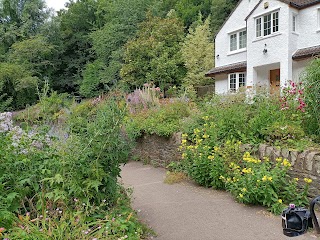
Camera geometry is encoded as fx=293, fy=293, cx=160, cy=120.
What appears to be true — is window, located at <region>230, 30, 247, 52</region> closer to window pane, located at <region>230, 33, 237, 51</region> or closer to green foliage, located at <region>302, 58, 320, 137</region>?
window pane, located at <region>230, 33, 237, 51</region>

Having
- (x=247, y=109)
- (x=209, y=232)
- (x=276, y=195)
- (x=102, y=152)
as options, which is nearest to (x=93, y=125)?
(x=102, y=152)

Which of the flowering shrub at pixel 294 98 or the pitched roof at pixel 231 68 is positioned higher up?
the pitched roof at pixel 231 68

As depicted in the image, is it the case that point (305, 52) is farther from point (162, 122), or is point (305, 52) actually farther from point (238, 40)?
point (162, 122)

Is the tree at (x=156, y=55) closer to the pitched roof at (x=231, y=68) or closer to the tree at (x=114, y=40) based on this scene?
the pitched roof at (x=231, y=68)

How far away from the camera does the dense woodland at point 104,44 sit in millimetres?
20703

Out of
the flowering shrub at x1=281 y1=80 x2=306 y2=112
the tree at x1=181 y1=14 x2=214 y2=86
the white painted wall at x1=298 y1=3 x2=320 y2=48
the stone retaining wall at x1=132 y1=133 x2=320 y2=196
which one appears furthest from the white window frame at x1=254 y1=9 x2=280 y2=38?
A: the stone retaining wall at x1=132 y1=133 x2=320 y2=196

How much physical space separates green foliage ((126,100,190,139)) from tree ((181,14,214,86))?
11108mm

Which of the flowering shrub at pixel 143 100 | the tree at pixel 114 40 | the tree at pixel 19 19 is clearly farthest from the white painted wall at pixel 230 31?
the tree at pixel 19 19

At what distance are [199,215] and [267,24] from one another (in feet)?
41.5

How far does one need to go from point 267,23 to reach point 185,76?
24.3 feet

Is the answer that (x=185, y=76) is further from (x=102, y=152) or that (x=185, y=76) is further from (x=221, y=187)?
(x=102, y=152)

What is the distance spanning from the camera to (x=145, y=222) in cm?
424

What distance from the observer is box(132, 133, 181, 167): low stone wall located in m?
7.59

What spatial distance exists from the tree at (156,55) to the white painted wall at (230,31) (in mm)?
3524
